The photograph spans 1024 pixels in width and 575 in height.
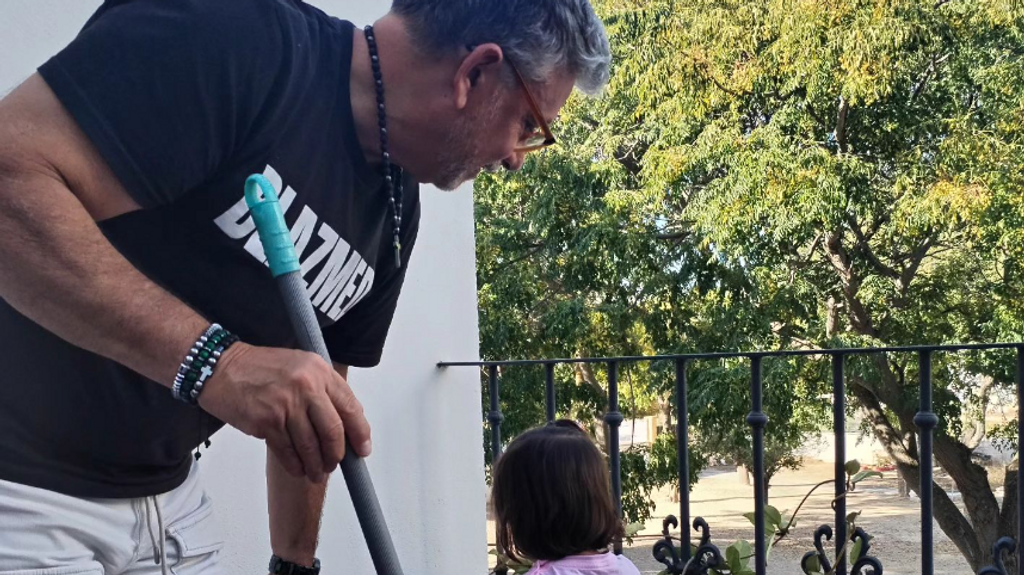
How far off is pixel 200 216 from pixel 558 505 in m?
1.17

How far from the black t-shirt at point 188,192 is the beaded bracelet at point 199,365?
0.61 feet

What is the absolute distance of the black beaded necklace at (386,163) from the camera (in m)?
1.27

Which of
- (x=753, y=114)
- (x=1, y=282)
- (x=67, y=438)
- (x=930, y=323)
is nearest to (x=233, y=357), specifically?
(x=1, y=282)

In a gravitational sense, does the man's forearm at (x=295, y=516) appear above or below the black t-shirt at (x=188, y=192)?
below

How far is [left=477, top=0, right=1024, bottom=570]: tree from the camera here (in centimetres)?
1038

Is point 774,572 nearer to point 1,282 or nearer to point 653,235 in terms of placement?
point 653,235

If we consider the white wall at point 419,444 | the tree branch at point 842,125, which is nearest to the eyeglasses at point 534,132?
the white wall at point 419,444

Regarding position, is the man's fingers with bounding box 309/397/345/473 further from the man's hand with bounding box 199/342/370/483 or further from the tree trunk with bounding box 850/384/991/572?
the tree trunk with bounding box 850/384/991/572

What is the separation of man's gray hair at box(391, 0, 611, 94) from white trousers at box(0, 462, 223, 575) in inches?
27.0

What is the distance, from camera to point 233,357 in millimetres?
932

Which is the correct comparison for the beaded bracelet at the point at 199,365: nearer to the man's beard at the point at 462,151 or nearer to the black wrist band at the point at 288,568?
the man's beard at the point at 462,151

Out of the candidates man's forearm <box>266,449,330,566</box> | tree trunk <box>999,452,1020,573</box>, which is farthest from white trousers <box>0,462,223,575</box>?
tree trunk <box>999,452,1020,573</box>

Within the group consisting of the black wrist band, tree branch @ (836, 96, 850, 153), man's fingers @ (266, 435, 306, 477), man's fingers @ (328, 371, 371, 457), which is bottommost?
the black wrist band

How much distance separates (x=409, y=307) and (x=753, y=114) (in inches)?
369
